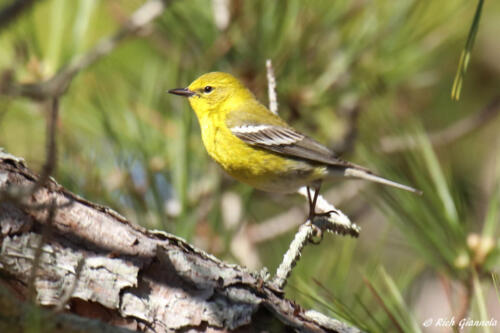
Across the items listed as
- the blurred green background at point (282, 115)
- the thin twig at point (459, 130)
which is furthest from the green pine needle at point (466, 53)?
the thin twig at point (459, 130)

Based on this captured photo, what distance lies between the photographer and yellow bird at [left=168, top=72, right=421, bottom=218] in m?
2.96

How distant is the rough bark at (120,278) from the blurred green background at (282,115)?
0.50m

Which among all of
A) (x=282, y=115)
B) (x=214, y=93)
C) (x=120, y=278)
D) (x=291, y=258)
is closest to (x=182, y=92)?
(x=214, y=93)

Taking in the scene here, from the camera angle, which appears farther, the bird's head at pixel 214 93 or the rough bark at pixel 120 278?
the bird's head at pixel 214 93

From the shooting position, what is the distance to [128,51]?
410 cm

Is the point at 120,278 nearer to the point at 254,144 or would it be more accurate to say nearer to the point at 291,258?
the point at 291,258

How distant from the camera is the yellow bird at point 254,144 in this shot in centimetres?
296

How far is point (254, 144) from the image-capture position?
3.22 meters

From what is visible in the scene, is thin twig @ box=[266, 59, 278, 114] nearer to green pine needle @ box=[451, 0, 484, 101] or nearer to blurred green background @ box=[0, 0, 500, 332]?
blurred green background @ box=[0, 0, 500, 332]

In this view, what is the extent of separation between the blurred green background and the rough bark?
505 millimetres

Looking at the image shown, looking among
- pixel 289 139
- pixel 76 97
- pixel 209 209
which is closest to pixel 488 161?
pixel 289 139

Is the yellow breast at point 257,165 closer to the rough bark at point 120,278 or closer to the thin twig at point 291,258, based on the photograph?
the thin twig at point 291,258

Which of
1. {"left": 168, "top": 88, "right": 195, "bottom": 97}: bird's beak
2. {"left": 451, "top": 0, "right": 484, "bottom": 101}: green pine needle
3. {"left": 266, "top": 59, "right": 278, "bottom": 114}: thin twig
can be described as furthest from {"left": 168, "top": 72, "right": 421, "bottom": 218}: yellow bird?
{"left": 451, "top": 0, "right": 484, "bottom": 101}: green pine needle

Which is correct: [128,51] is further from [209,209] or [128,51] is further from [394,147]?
[394,147]
